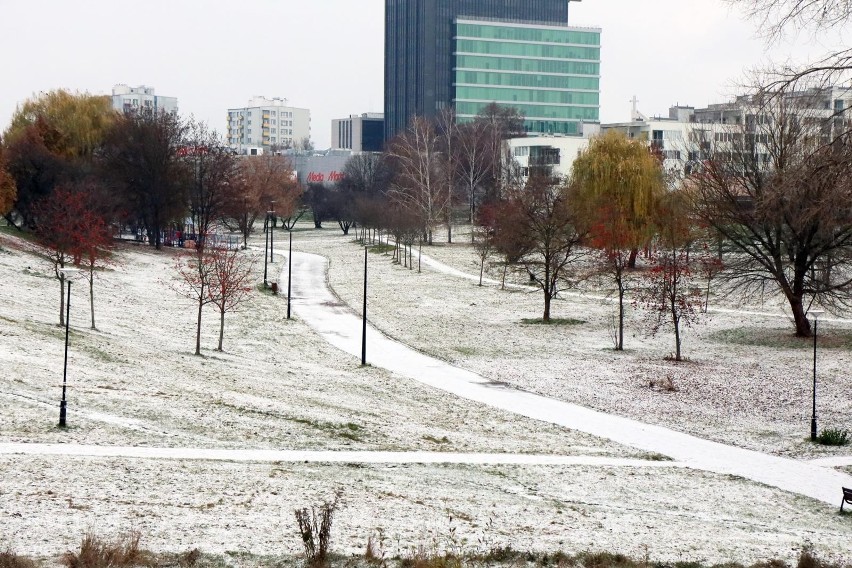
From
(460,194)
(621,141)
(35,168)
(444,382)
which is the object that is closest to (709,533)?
(444,382)

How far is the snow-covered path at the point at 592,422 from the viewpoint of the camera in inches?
1001

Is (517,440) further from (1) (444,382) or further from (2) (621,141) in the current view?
(2) (621,141)

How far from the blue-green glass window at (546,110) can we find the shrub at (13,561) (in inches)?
6221

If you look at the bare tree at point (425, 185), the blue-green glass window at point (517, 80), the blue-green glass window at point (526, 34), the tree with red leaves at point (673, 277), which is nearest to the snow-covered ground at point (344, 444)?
the tree with red leaves at point (673, 277)

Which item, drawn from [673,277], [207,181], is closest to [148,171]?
[207,181]

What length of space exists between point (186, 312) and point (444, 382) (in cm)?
2099

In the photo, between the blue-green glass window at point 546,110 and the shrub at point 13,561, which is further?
the blue-green glass window at point 546,110

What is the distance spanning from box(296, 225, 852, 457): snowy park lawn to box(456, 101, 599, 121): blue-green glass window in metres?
105

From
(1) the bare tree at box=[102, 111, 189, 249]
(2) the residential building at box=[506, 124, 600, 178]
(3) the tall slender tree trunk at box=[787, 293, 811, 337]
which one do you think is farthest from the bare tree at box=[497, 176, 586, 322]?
(2) the residential building at box=[506, 124, 600, 178]

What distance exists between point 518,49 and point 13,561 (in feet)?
536

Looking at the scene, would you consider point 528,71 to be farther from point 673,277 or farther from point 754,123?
point 673,277

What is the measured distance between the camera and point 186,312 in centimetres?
5438

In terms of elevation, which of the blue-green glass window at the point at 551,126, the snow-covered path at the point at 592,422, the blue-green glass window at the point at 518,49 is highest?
the blue-green glass window at the point at 518,49

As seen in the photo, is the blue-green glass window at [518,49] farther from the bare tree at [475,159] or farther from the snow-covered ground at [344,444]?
the snow-covered ground at [344,444]
